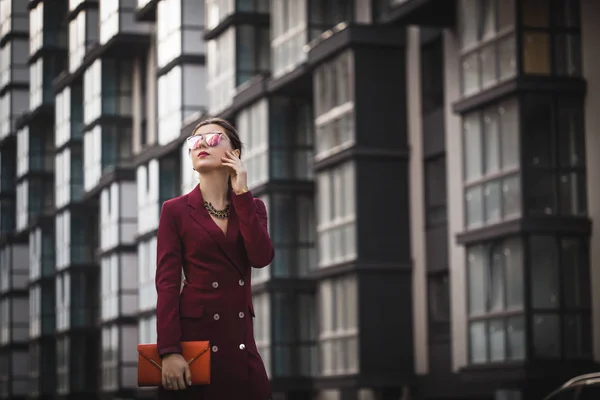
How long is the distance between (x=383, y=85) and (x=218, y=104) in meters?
10.9

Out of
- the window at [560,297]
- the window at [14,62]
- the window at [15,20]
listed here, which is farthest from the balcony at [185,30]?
the window at [14,62]

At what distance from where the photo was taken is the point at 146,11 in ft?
173

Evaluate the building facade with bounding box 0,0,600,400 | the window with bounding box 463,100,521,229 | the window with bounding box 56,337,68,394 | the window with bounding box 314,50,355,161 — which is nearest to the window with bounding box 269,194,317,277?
the building facade with bounding box 0,0,600,400

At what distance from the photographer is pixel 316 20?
39.2m

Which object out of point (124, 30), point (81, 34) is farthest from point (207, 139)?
point (81, 34)

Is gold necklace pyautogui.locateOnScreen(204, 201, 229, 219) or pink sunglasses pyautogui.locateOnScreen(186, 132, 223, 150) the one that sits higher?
pink sunglasses pyautogui.locateOnScreen(186, 132, 223, 150)

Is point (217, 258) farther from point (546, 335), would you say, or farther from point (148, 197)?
point (148, 197)

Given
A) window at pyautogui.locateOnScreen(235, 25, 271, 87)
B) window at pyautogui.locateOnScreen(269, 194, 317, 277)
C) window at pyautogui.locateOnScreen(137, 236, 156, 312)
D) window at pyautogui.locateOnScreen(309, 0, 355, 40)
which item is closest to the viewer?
window at pyautogui.locateOnScreen(309, 0, 355, 40)

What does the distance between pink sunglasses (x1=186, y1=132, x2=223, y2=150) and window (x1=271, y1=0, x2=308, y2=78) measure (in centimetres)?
3317

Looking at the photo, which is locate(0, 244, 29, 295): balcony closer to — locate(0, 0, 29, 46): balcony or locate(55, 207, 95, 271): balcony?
locate(0, 0, 29, 46): balcony

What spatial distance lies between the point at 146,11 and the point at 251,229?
1874 inches

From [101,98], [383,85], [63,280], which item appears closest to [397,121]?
[383,85]

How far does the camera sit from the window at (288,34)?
129ft

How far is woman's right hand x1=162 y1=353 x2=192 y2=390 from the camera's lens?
5828mm
